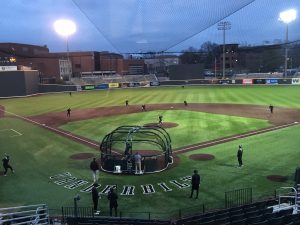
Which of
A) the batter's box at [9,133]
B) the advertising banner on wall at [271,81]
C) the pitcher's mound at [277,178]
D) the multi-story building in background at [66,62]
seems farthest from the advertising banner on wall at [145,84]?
the pitcher's mound at [277,178]

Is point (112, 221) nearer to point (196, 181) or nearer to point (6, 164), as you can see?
point (196, 181)

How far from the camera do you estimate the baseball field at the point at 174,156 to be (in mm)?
18406

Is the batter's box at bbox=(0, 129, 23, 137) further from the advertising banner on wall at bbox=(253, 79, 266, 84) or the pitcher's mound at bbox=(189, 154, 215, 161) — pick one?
the advertising banner on wall at bbox=(253, 79, 266, 84)

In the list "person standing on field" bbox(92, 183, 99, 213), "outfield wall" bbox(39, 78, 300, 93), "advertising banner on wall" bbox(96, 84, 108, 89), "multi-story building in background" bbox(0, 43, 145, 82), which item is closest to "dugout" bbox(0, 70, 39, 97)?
"outfield wall" bbox(39, 78, 300, 93)

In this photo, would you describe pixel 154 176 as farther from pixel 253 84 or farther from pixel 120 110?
pixel 253 84

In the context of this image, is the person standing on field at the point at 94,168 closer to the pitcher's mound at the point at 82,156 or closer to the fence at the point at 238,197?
the pitcher's mound at the point at 82,156

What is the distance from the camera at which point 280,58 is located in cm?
14088

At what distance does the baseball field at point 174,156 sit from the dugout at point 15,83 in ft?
102

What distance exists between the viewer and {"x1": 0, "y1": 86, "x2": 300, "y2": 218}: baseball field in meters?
18.4

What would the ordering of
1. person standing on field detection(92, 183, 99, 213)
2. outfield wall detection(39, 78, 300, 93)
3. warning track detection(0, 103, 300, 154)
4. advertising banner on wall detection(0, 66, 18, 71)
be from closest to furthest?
person standing on field detection(92, 183, 99, 213) → warning track detection(0, 103, 300, 154) → advertising banner on wall detection(0, 66, 18, 71) → outfield wall detection(39, 78, 300, 93)

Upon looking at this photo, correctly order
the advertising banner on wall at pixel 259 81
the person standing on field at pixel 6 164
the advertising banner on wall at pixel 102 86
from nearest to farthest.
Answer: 1. the person standing on field at pixel 6 164
2. the advertising banner on wall at pixel 259 81
3. the advertising banner on wall at pixel 102 86

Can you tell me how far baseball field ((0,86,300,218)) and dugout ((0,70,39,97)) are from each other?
102 feet

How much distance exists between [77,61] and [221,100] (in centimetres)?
7012

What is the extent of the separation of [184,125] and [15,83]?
173 ft
